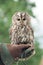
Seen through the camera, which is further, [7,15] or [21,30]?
[7,15]

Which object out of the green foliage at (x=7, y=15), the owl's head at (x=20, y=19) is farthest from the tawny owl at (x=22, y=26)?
the green foliage at (x=7, y=15)

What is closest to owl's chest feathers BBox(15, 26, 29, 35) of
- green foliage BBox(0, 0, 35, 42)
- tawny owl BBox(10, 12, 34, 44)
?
tawny owl BBox(10, 12, 34, 44)

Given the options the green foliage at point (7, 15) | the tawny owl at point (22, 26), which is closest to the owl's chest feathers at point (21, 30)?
the tawny owl at point (22, 26)

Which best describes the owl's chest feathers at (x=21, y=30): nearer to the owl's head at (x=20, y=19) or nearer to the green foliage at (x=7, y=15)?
the owl's head at (x=20, y=19)

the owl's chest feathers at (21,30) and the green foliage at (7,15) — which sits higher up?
the green foliage at (7,15)

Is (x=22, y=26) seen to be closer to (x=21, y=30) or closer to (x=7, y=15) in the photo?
(x=21, y=30)

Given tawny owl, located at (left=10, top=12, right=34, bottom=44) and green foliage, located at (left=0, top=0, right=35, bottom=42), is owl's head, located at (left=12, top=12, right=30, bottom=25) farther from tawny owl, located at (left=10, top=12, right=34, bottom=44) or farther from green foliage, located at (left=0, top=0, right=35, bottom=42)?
green foliage, located at (left=0, top=0, right=35, bottom=42)

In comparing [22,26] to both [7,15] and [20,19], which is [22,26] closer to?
[20,19]

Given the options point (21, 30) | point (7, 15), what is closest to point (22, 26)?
point (21, 30)

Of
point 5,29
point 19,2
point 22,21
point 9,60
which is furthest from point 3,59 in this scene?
point 19,2

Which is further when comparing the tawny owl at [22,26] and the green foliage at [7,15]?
the green foliage at [7,15]

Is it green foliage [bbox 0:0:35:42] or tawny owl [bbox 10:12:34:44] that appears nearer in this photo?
tawny owl [bbox 10:12:34:44]

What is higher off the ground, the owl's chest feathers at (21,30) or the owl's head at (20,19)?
the owl's head at (20,19)

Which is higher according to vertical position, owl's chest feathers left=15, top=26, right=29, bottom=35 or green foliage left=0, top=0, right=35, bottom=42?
green foliage left=0, top=0, right=35, bottom=42
